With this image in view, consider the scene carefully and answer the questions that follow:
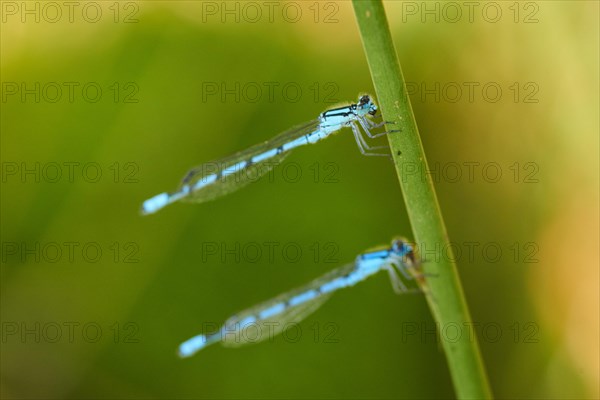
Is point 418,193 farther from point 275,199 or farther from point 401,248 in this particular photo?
point 275,199

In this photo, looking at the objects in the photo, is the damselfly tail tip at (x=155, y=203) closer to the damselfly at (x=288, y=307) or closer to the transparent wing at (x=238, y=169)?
the transparent wing at (x=238, y=169)

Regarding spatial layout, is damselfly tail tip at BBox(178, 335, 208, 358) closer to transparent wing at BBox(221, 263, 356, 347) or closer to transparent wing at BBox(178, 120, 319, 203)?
transparent wing at BBox(221, 263, 356, 347)

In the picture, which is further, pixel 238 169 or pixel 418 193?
pixel 238 169

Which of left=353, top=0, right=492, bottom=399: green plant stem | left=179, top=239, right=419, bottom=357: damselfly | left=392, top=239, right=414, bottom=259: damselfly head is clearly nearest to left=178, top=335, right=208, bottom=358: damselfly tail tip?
left=179, top=239, right=419, bottom=357: damselfly

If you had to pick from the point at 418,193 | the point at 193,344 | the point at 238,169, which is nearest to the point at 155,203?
the point at 238,169

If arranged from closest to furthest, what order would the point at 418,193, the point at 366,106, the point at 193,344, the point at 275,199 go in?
the point at 418,193 → the point at 366,106 → the point at 193,344 → the point at 275,199
